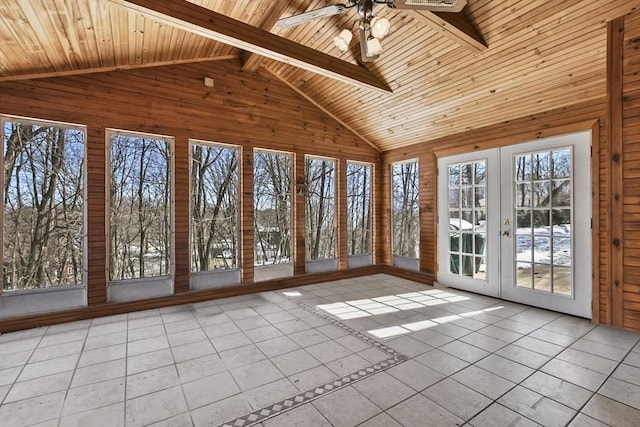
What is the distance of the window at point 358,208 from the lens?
632 centimetres

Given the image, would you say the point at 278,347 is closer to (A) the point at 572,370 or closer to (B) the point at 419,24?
(A) the point at 572,370

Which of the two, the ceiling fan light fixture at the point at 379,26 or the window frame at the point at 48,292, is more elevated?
the ceiling fan light fixture at the point at 379,26

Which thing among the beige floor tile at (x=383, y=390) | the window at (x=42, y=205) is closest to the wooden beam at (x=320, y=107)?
the window at (x=42, y=205)

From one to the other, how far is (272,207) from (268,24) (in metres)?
2.84

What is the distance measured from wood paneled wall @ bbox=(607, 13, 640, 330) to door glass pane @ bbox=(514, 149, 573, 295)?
52cm

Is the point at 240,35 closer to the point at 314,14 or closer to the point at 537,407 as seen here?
the point at 314,14

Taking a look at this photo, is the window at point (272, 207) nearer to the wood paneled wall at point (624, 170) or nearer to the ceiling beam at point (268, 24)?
the ceiling beam at point (268, 24)

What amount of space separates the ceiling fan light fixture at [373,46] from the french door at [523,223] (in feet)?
9.42

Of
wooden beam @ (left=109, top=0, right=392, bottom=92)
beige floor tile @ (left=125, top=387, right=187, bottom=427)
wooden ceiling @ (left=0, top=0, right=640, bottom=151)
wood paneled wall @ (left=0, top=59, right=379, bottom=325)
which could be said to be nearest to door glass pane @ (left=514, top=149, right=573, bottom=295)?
wooden ceiling @ (left=0, top=0, right=640, bottom=151)

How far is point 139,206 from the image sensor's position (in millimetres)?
4219

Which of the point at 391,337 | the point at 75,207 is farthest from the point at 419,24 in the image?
the point at 75,207

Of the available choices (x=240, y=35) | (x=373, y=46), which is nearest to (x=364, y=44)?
(x=373, y=46)

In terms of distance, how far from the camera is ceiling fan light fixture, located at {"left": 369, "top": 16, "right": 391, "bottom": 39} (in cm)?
224

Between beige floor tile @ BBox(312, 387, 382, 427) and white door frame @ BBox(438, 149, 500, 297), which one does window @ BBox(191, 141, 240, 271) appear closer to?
beige floor tile @ BBox(312, 387, 382, 427)
